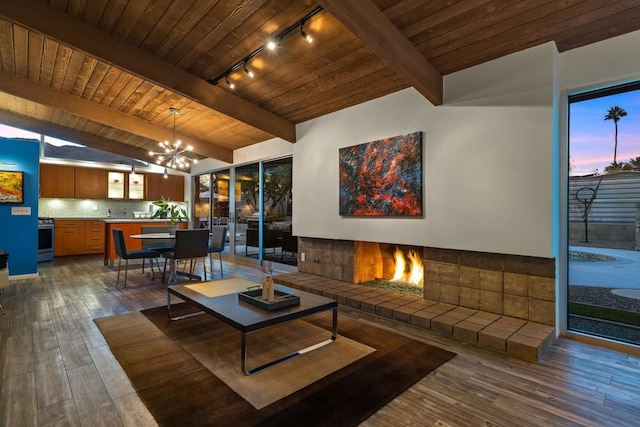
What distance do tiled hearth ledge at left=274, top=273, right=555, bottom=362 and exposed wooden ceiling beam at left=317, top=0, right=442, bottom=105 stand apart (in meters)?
2.27

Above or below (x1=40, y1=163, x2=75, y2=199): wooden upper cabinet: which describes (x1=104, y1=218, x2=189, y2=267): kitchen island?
below

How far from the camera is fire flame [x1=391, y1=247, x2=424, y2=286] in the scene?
14.2 ft

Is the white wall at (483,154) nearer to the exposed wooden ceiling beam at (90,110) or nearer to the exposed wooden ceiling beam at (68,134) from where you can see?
the exposed wooden ceiling beam at (90,110)

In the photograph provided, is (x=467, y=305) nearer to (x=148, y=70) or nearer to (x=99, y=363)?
(x=99, y=363)

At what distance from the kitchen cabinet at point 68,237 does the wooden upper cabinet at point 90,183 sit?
0.80 metres

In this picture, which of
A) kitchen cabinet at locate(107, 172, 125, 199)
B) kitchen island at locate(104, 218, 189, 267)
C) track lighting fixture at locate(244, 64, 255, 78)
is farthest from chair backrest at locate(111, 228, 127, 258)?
kitchen cabinet at locate(107, 172, 125, 199)

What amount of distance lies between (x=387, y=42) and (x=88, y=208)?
9.29m

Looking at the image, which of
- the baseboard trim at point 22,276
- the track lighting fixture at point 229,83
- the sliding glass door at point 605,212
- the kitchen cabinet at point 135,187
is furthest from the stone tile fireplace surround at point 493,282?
the kitchen cabinet at point 135,187

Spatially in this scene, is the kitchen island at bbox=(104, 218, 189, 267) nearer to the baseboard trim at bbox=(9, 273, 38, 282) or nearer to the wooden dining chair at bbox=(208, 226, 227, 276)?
the baseboard trim at bbox=(9, 273, 38, 282)

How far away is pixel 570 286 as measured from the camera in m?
3.02

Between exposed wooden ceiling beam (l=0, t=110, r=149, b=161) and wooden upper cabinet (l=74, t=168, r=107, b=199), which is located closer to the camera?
exposed wooden ceiling beam (l=0, t=110, r=149, b=161)

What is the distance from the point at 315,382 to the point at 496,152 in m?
2.66

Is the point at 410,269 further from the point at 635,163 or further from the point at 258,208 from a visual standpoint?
the point at 258,208

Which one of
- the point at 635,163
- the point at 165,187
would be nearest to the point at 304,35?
the point at 635,163
